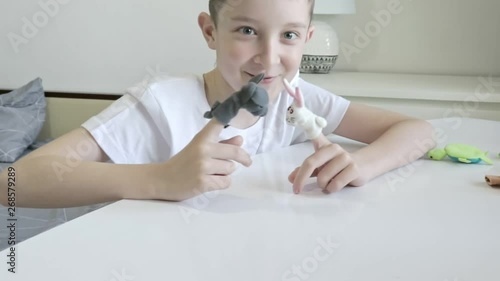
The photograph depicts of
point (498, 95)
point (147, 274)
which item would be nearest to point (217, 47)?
point (147, 274)

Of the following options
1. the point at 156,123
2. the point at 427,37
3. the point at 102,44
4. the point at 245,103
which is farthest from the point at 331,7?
the point at 245,103

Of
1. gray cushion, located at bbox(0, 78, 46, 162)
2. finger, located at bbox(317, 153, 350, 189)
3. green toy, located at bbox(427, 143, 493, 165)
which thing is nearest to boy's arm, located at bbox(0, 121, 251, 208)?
finger, located at bbox(317, 153, 350, 189)

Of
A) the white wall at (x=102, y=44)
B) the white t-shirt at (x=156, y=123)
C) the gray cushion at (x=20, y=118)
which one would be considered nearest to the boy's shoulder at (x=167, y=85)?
the white t-shirt at (x=156, y=123)

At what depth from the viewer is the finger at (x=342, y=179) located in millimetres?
727

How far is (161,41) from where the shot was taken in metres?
2.29

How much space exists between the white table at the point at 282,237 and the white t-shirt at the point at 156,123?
0.74 feet

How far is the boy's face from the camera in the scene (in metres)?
0.83

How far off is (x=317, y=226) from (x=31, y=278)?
0.87ft

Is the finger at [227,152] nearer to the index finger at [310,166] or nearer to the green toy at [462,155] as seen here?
the index finger at [310,166]

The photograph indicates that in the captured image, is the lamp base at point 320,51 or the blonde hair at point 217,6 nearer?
the blonde hair at point 217,6

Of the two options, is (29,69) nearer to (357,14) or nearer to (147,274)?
(357,14)

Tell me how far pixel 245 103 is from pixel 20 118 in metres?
1.67

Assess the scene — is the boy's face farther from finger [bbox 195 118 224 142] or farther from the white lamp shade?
the white lamp shade

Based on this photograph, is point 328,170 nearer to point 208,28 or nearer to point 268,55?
point 268,55
